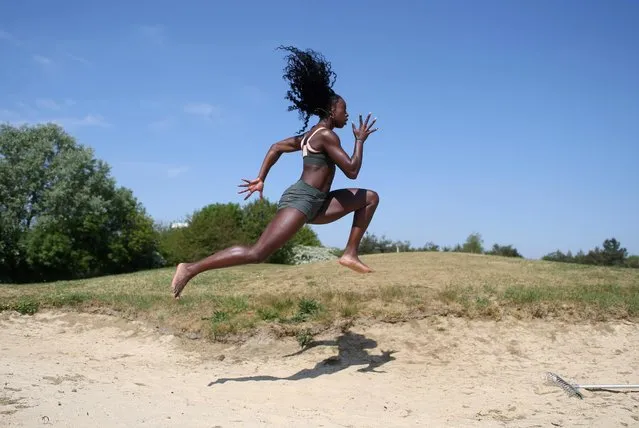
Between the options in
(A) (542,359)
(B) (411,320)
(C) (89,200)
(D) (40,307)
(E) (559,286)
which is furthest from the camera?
(C) (89,200)

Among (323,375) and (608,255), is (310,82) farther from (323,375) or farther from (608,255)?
(608,255)

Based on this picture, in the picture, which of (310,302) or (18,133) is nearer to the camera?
(310,302)

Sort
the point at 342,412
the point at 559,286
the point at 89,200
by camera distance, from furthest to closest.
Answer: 1. the point at 89,200
2. the point at 559,286
3. the point at 342,412

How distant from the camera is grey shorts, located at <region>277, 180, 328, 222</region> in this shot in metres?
6.76

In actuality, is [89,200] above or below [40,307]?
above

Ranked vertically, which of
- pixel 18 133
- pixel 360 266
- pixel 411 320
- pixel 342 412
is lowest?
pixel 342 412

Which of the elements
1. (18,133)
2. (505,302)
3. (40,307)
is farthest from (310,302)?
(18,133)

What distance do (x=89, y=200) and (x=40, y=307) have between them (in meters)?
24.7

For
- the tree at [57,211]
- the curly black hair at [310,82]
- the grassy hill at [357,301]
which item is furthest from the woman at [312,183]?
the tree at [57,211]

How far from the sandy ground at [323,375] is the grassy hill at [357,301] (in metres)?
0.37

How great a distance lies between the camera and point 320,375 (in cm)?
856

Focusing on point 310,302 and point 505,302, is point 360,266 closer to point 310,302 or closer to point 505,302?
point 310,302

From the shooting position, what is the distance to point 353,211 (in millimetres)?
7148

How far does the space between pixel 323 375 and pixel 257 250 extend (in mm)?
2886
